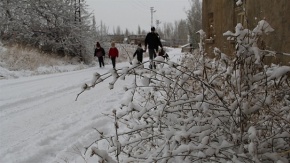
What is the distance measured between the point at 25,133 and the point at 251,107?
3577mm

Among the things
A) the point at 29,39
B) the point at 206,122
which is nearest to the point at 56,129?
the point at 206,122

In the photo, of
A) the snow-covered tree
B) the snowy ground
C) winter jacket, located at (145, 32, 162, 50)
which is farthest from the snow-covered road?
the snow-covered tree

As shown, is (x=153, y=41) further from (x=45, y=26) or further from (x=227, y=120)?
(x=45, y=26)

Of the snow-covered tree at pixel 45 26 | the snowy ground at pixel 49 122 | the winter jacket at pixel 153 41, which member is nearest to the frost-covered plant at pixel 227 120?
the snowy ground at pixel 49 122

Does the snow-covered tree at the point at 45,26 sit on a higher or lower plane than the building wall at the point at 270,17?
higher

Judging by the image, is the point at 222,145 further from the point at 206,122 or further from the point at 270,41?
the point at 270,41

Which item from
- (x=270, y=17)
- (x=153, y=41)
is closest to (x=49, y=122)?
(x=270, y=17)

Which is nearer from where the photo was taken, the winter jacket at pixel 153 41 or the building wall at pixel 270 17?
the building wall at pixel 270 17

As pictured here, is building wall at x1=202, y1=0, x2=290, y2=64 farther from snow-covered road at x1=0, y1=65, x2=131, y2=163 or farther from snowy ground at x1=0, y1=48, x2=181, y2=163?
snow-covered road at x1=0, y1=65, x2=131, y2=163

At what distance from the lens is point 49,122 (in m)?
4.99

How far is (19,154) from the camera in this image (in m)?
3.61

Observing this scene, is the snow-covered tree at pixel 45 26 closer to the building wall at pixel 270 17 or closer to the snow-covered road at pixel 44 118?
the snow-covered road at pixel 44 118

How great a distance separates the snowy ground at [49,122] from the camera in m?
3.65

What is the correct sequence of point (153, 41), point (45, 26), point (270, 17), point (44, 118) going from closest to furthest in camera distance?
point (44, 118) → point (270, 17) → point (153, 41) → point (45, 26)
